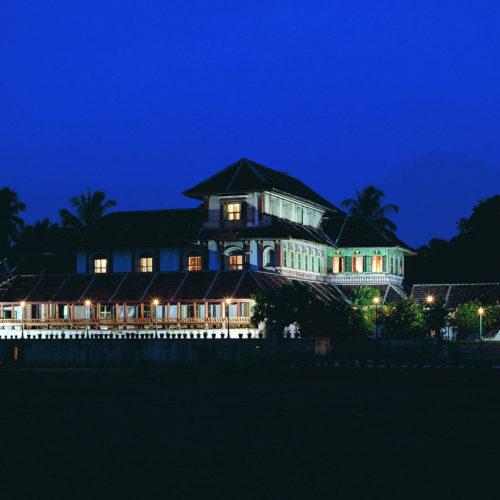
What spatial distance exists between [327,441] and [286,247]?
163ft

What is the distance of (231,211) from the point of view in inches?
2854

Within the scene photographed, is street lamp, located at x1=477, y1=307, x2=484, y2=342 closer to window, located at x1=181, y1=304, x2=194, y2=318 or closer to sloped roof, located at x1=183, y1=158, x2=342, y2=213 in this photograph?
sloped roof, located at x1=183, y1=158, x2=342, y2=213

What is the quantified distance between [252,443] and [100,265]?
5578cm

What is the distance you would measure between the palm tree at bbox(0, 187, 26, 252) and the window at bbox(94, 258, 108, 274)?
59.0 ft

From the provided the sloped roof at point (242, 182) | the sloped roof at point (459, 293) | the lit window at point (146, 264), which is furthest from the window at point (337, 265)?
the lit window at point (146, 264)

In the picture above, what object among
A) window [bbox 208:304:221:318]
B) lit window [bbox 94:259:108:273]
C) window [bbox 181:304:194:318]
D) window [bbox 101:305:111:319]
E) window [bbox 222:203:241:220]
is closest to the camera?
window [bbox 208:304:221:318]

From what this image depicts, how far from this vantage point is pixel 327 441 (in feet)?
71.2

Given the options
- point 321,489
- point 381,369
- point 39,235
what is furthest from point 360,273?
point 321,489

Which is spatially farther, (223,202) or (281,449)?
(223,202)

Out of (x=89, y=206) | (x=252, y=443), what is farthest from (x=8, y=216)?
(x=252, y=443)

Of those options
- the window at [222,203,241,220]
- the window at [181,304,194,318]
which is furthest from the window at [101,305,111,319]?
the window at [222,203,241,220]

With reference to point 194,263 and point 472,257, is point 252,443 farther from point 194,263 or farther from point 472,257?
point 472,257

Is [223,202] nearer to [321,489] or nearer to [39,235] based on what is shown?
[39,235]

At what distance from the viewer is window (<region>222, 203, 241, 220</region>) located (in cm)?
7224
